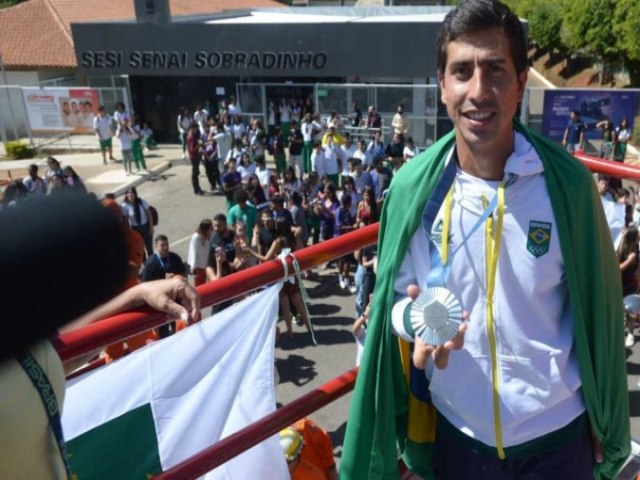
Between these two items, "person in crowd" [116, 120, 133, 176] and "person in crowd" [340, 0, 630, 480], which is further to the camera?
"person in crowd" [116, 120, 133, 176]

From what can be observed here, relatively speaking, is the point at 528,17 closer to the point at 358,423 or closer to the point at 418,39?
the point at 418,39

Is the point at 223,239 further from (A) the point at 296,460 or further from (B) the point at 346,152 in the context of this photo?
(B) the point at 346,152

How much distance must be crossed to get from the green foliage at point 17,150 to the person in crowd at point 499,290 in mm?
21572

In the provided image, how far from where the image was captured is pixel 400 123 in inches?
698

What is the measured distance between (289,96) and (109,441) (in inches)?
762

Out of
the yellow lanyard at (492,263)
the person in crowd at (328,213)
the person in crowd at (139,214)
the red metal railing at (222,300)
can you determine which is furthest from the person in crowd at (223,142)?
the yellow lanyard at (492,263)

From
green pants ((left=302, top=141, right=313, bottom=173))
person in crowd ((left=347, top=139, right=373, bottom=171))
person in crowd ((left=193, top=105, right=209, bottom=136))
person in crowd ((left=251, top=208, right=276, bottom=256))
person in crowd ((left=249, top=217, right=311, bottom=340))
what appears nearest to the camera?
person in crowd ((left=249, top=217, right=311, bottom=340))

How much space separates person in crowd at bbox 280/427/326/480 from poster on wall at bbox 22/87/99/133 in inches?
759

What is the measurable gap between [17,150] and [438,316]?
72.1 ft

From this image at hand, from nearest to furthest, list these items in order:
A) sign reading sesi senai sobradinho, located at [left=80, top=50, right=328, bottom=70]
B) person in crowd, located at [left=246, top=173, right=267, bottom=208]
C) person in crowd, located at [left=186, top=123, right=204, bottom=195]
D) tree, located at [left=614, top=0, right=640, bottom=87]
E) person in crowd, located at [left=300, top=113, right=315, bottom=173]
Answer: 1. person in crowd, located at [left=246, top=173, right=267, bottom=208]
2. person in crowd, located at [left=186, top=123, right=204, bottom=195]
3. person in crowd, located at [left=300, top=113, right=315, bottom=173]
4. sign reading sesi senai sobradinho, located at [left=80, top=50, right=328, bottom=70]
5. tree, located at [left=614, top=0, right=640, bottom=87]

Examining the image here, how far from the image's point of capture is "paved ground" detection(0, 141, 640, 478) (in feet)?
21.4

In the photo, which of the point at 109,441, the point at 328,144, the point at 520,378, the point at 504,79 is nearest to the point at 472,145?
the point at 504,79

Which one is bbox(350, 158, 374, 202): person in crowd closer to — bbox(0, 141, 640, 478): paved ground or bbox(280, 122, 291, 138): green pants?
bbox(0, 141, 640, 478): paved ground

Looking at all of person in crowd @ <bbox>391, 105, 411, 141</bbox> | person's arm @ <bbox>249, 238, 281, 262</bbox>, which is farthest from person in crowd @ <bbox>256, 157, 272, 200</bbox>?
person in crowd @ <bbox>391, 105, 411, 141</bbox>
